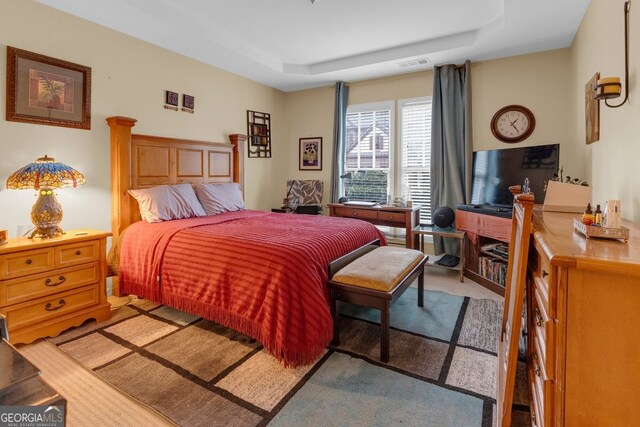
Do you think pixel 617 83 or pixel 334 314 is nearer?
pixel 617 83

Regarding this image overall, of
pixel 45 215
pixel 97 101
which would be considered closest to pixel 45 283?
pixel 45 215

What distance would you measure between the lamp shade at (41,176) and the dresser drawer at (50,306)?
83 centimetres

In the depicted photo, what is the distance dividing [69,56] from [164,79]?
37.9 inches

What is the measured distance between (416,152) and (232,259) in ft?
11.2

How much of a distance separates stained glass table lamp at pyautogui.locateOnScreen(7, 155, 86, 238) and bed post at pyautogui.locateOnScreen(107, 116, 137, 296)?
2.07ft

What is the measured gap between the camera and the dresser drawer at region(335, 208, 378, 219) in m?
4.55

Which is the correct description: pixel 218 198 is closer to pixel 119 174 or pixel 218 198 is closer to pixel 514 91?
pixel 119 174

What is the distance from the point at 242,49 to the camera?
4105 mm

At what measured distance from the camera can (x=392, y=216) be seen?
4.39 metres

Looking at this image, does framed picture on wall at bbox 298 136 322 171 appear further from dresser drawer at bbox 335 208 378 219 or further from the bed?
the bed

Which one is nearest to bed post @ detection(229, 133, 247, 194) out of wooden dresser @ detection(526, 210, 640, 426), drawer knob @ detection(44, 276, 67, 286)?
drawer knob @ detection(44, 276, 67, 286)

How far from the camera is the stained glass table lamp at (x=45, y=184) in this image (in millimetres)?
2402

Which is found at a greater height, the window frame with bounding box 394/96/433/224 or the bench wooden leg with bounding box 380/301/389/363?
the window frame with bounding box 394/96/433/224

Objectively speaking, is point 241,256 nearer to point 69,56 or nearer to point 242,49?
point 69,56
